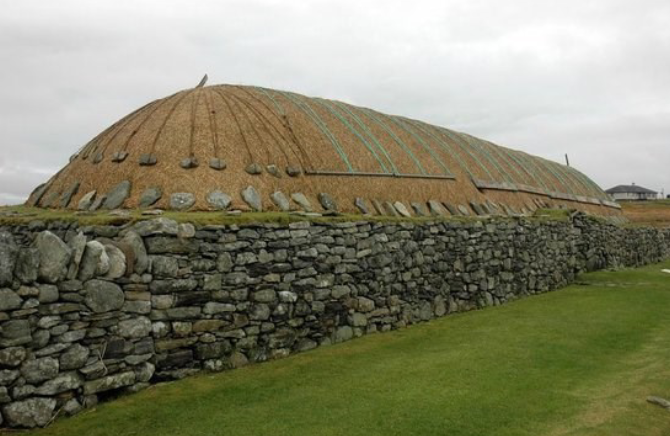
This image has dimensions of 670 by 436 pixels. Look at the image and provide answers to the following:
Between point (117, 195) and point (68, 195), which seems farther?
point (68, 195)

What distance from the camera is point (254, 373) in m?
9.59

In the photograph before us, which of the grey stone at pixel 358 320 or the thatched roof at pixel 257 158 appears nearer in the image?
the grey stone at pixel 358 320

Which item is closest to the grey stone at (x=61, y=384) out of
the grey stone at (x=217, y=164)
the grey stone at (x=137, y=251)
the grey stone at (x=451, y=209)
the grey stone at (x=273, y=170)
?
the grey stone at (x=137, y=251)

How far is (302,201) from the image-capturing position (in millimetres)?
13672

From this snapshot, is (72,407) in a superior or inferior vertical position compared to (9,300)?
inferior

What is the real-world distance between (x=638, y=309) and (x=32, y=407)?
49.8 ft

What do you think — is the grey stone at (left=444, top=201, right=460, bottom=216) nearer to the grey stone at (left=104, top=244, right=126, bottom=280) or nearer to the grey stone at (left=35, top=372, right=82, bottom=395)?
the grey stone at (left=104, top=244, right=126, bottom=280)

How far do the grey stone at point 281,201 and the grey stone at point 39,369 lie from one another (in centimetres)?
644

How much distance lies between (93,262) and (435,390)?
18.5ft

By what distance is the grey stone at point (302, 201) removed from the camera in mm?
13500

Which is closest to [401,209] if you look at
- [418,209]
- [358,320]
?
[418,209]

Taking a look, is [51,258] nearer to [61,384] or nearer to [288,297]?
[61,384]

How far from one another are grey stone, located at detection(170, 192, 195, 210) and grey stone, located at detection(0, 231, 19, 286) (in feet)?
15.9

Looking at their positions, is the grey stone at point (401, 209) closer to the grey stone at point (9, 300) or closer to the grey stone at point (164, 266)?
the grey stone at point (164, 266)
